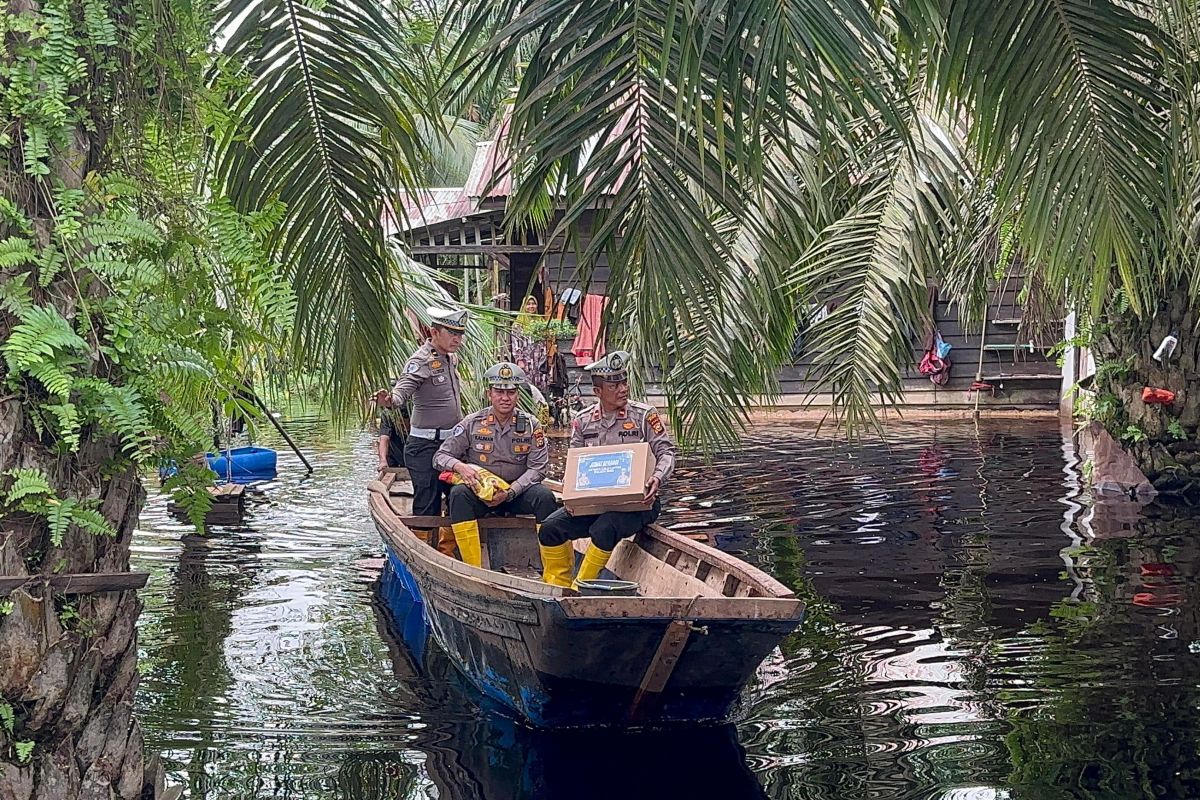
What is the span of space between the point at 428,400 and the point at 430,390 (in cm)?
7

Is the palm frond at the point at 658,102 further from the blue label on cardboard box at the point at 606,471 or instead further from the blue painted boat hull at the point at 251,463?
the blue painted boat hull at the point at 251,463

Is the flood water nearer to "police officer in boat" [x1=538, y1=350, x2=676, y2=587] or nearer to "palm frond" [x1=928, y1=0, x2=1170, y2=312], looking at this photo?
"police officer in boat" [x1=538, y1=350, x2=676, y2=587]

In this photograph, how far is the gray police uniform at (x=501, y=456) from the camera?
8.80 m

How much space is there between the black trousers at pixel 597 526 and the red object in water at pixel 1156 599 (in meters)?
3.75

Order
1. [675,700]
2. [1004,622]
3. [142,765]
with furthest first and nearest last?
[1004,622] < [675,700] < [142,765]

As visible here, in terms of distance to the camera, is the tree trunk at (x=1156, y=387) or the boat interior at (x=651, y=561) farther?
the tree trunk at (x=1156, y=387)

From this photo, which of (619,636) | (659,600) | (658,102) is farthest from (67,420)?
(619,636)

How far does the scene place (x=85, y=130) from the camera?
3629mm

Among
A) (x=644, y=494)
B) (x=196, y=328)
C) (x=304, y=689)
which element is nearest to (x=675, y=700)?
(x=644, y=494)

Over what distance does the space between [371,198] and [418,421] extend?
5000mm

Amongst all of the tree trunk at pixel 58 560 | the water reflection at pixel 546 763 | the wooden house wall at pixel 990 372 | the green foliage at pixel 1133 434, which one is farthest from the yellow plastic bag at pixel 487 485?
the wooden house wall at pixel 990 372

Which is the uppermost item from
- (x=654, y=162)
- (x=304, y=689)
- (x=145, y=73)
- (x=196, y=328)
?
(x=145, y=73)

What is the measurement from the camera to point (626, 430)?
27.2 ft

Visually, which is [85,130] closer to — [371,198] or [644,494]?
[371,198]
